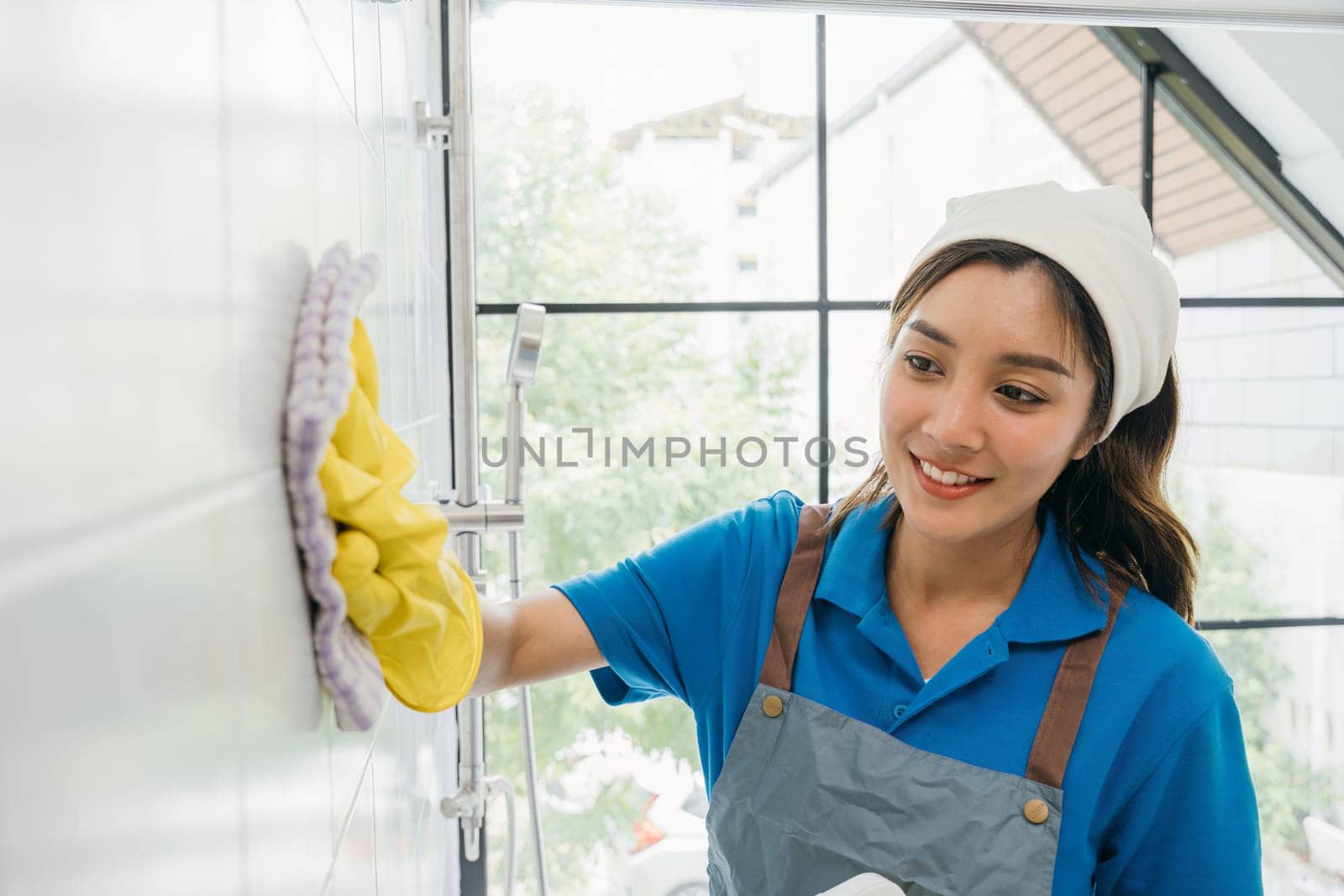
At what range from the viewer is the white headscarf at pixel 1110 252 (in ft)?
3.12

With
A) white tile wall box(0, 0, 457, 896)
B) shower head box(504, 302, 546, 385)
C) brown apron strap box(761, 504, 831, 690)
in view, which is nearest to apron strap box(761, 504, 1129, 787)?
brown apron strap box(761, 504, 831, 690)

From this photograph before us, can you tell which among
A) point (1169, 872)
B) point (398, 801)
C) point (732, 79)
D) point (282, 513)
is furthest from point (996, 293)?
point (732, 79)

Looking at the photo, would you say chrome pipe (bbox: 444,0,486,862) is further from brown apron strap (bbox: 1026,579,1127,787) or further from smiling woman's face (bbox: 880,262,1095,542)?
brown apron strap (bbox: 1026,579,1127,787)

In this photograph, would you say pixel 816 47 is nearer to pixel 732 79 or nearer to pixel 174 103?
pixel 732 79

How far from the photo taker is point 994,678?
1.02 metres

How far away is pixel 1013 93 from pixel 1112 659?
1662 mm

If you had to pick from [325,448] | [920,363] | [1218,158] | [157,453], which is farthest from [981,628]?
[1218,158]

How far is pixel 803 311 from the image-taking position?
7.26 ft

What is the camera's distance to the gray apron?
3.15ft

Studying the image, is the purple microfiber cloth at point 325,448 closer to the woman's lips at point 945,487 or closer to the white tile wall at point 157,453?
the white tile wall at point 157,453

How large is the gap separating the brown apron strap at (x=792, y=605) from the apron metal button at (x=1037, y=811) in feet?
0.87

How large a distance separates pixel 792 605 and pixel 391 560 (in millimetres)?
613

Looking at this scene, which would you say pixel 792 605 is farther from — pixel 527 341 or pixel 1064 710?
pixel 527 341

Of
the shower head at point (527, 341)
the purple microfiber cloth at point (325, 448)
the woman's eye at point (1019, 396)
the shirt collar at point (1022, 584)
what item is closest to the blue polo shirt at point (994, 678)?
the shirt collar at point (1022, 584)
